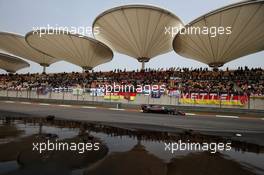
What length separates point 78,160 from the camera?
5.41m

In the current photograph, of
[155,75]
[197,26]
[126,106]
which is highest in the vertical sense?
[197,26]

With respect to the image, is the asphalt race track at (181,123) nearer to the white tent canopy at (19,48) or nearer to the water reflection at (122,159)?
the water reflection at (122,159)

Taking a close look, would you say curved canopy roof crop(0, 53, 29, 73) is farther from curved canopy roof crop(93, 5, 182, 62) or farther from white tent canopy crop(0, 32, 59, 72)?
curved canopy roof crop(93, 5, 182, 62)

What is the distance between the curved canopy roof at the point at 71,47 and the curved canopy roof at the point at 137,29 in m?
2.48

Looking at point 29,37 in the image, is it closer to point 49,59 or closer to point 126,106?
point 49,59

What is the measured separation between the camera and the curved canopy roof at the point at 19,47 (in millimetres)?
53750

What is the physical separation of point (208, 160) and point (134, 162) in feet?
6.22

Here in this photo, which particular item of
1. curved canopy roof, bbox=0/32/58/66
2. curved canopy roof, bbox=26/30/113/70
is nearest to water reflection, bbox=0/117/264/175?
curved canopy roof, bbox=26/30/113/70

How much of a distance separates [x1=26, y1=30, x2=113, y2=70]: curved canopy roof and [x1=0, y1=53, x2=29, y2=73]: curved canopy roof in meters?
27.3

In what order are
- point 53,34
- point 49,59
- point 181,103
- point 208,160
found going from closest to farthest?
point 208,160 → point 181,103 → point 53,34 → point 49,59

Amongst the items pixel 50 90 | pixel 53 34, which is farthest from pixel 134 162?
pixel 53 34

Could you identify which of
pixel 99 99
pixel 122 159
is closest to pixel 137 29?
pixel 99 99

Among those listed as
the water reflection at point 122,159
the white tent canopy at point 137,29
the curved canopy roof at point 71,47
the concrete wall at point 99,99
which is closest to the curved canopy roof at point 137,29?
the white tent canopy at point 137,29

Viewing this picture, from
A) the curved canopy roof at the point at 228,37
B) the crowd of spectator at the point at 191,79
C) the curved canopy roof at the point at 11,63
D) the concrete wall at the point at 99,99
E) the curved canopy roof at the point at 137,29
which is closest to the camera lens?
the concrete wall at the point at 99,99
